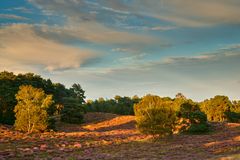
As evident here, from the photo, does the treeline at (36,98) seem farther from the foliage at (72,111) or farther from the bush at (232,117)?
the bush at (232,117)

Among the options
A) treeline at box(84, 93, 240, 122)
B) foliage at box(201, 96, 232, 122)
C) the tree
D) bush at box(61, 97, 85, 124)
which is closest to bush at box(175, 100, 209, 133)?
treeline at box(84, 93, 240, 122)

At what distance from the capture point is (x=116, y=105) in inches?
4026

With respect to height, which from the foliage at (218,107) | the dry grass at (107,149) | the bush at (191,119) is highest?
the foliage at (218,107)

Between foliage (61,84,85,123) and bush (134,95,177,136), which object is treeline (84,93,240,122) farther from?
bush (134,95,177,136)

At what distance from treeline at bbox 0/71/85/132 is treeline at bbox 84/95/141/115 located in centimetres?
1333

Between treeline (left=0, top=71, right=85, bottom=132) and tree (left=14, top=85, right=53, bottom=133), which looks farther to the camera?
treeline (left=0, top=71, right=85, bottom=132)

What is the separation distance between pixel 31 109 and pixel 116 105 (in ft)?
178

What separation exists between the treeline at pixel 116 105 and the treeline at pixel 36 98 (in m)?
13.3

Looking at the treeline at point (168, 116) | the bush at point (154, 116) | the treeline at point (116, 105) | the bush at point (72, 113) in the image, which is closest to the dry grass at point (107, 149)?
the bush at point (154, 116)

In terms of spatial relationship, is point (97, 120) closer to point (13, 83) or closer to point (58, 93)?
point (58, 93)

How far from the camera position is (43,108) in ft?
165

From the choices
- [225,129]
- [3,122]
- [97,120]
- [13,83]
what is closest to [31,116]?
[3,122]

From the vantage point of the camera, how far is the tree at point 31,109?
49344mm

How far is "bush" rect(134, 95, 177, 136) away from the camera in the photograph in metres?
46.2
